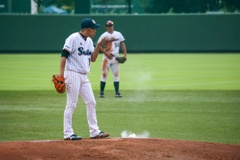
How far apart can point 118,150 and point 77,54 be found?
1.97m

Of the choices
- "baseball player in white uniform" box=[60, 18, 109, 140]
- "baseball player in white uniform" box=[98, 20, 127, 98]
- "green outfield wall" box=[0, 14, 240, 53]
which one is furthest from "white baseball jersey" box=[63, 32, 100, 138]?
"green outfield wall" box=[0, 14, 240, 53]

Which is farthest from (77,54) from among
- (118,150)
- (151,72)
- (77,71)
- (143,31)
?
(143,31)

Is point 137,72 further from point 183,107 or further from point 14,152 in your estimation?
point 14,152

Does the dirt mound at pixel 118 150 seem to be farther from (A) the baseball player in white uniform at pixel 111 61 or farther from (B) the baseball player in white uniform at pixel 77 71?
(A) the baseball player in white uniform at pixel 111 61

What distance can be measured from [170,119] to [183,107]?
1967 millimetres

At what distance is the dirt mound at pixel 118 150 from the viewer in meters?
8.23

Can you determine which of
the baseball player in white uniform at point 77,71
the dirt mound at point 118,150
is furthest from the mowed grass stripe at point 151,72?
the dirt mound at point 118,150

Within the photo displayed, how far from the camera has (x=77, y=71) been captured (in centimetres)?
969

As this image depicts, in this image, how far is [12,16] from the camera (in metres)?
36.2

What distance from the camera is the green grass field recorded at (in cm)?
1163

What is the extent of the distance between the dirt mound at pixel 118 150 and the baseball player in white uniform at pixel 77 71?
0.63 meters

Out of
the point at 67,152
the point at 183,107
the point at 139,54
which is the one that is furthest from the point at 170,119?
the point at 139,54

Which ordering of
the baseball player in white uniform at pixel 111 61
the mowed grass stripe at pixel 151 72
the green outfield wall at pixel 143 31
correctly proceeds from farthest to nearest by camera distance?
the green outfield wall at pixel 143 31, the mowed grass stripe at pixel 151 72, the baseball player in white uniform at pixel 111 61

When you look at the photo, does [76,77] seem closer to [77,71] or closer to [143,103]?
[77,71]
